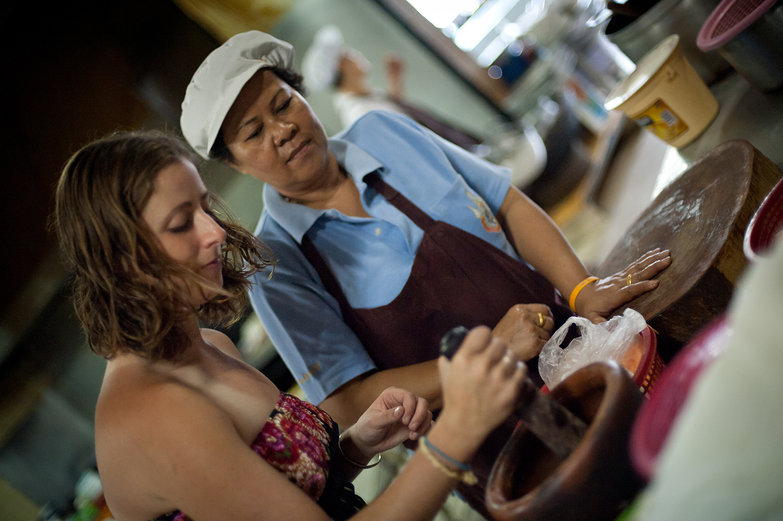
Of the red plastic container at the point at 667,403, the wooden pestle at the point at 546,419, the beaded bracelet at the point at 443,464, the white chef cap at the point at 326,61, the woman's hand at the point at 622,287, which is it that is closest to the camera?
the red plastic container at the point at 667,403

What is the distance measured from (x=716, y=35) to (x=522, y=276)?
38.6 inches

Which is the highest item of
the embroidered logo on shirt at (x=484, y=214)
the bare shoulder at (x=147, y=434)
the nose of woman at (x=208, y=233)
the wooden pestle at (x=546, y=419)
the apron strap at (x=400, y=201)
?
the wooden pestle at (x=546, y=419)

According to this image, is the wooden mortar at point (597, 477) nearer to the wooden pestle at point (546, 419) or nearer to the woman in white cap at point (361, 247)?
the wooden pestle at point (546, 419)

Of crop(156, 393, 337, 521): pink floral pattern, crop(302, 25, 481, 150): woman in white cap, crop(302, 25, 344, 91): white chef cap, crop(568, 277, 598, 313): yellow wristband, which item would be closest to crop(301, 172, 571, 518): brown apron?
Answer: crop(568, 277, 598, 313): yellow wristband

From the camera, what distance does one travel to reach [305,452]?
Answer: 49.9 inches

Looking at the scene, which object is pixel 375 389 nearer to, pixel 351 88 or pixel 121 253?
pixel 121 253

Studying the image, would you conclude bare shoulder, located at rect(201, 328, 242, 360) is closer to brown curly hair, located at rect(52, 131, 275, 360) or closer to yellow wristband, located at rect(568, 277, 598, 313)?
brown curly hair, located at rect(52, 131, 275, 360)

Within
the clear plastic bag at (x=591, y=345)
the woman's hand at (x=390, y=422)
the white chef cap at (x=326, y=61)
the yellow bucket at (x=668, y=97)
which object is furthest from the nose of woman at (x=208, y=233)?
the white chef cap at (x=326, y=61)

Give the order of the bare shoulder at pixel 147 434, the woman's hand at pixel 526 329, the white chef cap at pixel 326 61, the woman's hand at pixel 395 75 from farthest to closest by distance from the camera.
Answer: the woman's hand at pixel 395 75, the white chef cap at pixel 326 61, the woman's hand at pixel 526 329, the bare shoulder at pixel 147 434

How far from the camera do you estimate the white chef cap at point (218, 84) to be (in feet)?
5.00

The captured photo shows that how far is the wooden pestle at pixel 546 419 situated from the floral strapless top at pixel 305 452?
0.59 metres

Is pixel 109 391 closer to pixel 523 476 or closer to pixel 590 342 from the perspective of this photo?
pixel 523 476

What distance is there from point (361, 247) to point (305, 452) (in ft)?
2.26

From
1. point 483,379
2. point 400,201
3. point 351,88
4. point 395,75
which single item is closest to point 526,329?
point 400,201
